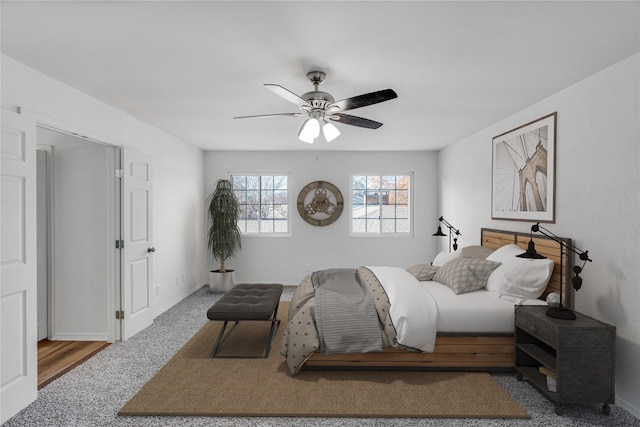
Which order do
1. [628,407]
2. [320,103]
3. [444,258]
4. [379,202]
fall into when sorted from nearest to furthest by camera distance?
[628,407] → [320,103] → [444,258] → [379,202]

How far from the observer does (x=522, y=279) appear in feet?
9.88

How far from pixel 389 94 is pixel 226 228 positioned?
4.00m

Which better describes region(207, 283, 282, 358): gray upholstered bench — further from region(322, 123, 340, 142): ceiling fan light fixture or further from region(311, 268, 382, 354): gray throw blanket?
region(322, 123, 340, 142): ceiling fan light fixture

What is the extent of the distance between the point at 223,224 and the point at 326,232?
1.77 meters

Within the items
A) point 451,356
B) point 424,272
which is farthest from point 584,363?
point 424,272

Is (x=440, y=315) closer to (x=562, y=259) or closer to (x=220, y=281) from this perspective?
(x=562, y=259)

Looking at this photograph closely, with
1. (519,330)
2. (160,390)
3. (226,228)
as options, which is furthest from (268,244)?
(519,330)

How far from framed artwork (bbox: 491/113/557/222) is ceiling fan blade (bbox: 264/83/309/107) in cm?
224

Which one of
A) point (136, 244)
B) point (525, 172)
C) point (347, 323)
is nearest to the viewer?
point (347, 323)

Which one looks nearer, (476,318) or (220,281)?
(476,318)

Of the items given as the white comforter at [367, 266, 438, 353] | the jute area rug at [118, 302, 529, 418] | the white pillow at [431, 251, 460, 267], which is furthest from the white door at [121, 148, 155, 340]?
the white pillow at [431, 251, 460, 267]

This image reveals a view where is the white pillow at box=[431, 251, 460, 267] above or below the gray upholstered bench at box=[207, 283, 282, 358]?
above

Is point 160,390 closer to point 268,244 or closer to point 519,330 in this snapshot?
point 519,330

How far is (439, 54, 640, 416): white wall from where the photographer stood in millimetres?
2346
